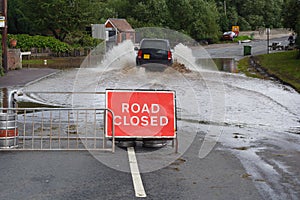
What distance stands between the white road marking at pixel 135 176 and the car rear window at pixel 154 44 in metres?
18.3

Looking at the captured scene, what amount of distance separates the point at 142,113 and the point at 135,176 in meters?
2.23

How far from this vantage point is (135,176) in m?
8.09

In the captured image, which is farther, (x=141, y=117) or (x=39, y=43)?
(x=39, y=43)

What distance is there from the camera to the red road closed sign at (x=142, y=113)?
33.2 ft

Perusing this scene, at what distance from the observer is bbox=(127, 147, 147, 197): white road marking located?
722 cm

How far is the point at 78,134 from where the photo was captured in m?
11.6

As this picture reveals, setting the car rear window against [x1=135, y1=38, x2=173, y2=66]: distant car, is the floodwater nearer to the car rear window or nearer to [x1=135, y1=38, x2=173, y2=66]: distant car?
[x1=135, y1=38, x2=173, y2=66]: distant car

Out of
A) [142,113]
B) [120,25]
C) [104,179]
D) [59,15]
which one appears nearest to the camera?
[104,179]

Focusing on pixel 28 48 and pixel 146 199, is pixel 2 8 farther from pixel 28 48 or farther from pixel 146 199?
pixel 146 199

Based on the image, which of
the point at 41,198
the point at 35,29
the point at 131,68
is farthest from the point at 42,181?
the point at 35,29

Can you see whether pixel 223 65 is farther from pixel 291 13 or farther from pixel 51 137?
pixel 51 137

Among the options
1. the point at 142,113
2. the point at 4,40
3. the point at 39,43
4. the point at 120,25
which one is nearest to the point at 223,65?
the point at 4,40

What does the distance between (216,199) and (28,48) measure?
147 feet

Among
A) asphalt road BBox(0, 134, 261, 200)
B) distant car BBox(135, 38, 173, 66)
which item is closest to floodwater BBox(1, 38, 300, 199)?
asphalt road BBox(0, 134, 261, 200)
